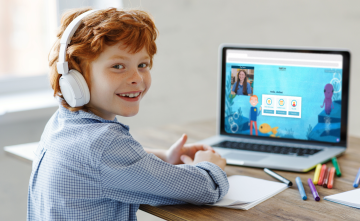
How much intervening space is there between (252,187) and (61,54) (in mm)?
557

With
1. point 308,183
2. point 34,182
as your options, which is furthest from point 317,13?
point 34,182

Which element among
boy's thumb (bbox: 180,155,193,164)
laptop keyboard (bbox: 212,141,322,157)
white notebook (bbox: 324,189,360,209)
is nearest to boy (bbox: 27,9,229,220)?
boy's thumb (bbox: 180,155,193,164)

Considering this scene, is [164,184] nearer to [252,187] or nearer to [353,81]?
[252,187]

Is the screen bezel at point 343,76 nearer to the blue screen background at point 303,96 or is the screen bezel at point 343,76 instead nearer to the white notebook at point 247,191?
the blue screen background at point 303,96

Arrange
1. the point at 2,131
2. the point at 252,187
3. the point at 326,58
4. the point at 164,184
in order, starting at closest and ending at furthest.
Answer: the point at 164,184
the point at 252,187
the point at 326,58
the point at 2,131

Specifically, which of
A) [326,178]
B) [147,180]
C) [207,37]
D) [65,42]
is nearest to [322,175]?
[326,178]

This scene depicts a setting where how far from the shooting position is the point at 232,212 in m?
A: 0.89

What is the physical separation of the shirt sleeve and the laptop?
1.04 feet

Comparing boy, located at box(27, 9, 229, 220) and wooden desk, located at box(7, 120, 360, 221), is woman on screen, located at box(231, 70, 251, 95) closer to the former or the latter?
wooden desk, located at box(7, 120, 360, 221)

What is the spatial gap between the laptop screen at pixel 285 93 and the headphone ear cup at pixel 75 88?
593mm

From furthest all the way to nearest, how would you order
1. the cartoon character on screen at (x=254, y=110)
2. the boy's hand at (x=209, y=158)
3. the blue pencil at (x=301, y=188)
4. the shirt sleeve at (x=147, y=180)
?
the cartoon character on screen at (x=254, y=110) < the boy's hand at (x=209, y=158) < the blue pencil at (x=301, y=188) < the shirt sleeve at (x=147, y=180)

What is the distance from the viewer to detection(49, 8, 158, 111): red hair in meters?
0.90

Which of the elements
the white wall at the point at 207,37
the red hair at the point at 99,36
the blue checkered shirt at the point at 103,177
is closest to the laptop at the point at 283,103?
the blue checkered shirt at the point at 103,177

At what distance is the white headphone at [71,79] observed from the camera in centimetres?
91
